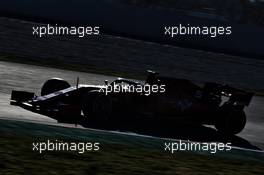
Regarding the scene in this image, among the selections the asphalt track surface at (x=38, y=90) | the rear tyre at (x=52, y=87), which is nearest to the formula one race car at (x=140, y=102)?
the rear tyre at (x=52, y=87)

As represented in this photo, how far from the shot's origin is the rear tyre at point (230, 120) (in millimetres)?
11977

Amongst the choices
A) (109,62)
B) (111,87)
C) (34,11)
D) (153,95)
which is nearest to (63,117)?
(111,87)

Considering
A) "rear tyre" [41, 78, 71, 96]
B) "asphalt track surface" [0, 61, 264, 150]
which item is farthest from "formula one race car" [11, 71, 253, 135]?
"asphalt track surface" [0, 61, 264, 150]

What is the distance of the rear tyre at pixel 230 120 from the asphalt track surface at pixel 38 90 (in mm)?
194

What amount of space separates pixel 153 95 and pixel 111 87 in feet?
2.79

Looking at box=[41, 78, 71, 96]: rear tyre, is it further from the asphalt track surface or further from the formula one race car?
the asphalt track surface

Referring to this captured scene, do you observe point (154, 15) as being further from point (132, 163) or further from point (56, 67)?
point (132, 163)

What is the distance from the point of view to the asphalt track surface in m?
11.1

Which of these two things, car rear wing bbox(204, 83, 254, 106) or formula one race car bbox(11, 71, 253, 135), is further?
car rear wing bbox(204, 83, 254, 106)

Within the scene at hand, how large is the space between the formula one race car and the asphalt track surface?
22cm

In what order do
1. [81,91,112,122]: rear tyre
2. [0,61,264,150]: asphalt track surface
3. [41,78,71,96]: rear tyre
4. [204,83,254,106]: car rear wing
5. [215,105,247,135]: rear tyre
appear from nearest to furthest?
1. [81,91,112,122]: rear tyre
2. [0,61,264,150]: asphalt track surface
3. [215,105,247,135]: rear tyre
4. [204,83,254,106]: car rear wing
5. [41,78,71,96]: rear tyre

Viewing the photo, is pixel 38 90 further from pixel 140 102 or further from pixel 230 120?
pixel 230 120

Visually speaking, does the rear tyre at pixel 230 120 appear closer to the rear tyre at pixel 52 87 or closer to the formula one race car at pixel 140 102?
the formula one race car at pixel 140 102

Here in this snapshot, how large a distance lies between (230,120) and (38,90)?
4888mm
